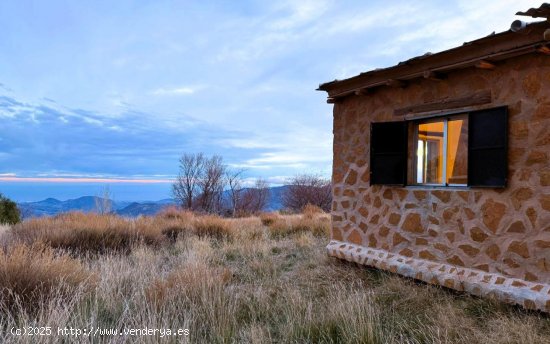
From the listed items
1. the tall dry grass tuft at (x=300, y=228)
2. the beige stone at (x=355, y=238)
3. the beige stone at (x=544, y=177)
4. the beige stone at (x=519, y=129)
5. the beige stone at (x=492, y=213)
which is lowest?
the tall dry grass tuft at (x=300, y=228)

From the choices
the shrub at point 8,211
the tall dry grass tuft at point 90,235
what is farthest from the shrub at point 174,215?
the shrub at point 8,211

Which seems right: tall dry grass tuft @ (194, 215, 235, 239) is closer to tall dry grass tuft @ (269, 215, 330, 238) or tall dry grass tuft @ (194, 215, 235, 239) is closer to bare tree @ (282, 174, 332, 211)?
tall dry grass tuft @ (269, 215, 330, 238)

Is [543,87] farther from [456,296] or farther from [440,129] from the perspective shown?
[456,296]

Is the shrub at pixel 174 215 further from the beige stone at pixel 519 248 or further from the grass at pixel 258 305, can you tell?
the beige stone at pixel 519 248

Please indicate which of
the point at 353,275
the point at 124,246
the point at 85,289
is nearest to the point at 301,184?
the point at 124,246

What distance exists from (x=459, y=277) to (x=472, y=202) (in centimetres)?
103

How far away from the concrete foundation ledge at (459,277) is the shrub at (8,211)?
14147 mm

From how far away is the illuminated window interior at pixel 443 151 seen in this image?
18.9ft

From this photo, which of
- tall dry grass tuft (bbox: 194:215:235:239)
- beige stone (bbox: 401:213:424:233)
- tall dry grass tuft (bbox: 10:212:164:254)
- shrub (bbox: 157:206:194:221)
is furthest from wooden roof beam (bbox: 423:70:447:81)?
shrub (bbox: 157:206:194:221)

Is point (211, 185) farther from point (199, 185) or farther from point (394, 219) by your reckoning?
point (394, 219)

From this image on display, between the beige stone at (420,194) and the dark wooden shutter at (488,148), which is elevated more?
the dark wooden shutter at (488,148)

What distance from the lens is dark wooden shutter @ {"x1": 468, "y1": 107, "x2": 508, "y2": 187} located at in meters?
5.06

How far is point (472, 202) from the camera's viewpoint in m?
5.47

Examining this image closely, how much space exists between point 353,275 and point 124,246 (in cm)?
562
